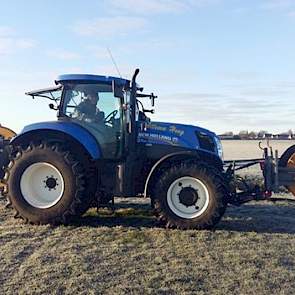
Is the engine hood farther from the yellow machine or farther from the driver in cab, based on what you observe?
the yellow machine

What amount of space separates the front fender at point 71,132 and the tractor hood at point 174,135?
2.61 ft

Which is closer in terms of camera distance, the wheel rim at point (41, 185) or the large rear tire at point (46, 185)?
the large rear tire at point (46, 185)

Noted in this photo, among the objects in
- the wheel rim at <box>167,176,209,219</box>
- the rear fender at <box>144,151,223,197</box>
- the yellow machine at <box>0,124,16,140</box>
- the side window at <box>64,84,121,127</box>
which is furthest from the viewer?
the yellow machine at <box>0,124,16,140</box>

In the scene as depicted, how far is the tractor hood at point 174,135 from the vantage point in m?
8.78

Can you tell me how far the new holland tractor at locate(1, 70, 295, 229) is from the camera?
27.4ft

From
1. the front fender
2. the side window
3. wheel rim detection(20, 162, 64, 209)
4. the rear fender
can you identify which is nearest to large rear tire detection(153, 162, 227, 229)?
the rear fender

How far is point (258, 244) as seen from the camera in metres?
7.32

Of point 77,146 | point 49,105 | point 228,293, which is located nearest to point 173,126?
point 77,146

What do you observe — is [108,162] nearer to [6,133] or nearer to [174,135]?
[174,135]

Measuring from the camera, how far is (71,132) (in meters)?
8.62

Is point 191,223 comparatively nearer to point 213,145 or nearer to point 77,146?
point 213,145

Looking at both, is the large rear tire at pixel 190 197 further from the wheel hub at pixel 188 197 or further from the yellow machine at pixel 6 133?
the yellow machine at pixel 6 133

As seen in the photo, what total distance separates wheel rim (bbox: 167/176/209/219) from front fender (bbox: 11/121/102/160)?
1436 mm

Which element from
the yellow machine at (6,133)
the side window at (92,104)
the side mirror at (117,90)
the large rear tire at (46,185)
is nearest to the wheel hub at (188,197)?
the large rear tire at (46,185)
